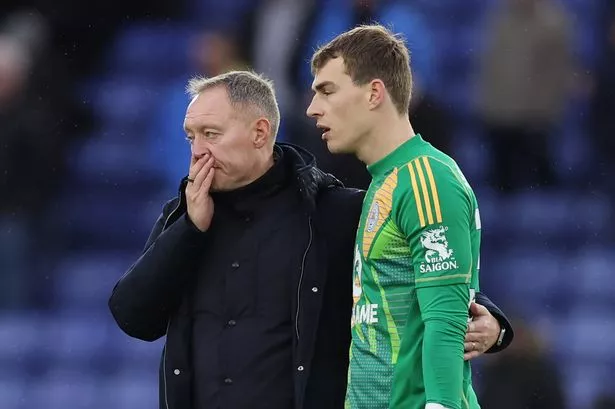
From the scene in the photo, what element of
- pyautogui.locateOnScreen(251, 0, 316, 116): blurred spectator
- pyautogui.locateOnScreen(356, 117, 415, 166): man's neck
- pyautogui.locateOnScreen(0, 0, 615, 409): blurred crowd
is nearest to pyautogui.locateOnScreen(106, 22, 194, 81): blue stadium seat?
pyautogui.locateOnScreen(0, 0, 615, 409): blurred crowd

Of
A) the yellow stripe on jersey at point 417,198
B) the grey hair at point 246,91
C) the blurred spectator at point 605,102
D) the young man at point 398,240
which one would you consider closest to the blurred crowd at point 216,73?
the blurred spectator at point 605,102

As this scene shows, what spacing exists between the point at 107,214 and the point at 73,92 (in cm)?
66

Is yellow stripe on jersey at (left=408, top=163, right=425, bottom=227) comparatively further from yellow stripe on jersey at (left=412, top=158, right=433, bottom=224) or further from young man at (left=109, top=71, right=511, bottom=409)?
young man at (left=109, top=71, right=511, bottom=409)

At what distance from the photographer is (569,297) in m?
6.86

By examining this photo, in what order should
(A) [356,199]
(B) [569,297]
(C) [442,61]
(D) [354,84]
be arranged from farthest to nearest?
(C) [442,61] < (B) [569,297] < (A) [356,199] < (D) [354,84]

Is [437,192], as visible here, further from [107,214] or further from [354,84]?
[107,214]

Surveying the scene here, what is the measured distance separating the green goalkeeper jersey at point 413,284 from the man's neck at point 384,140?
23mm

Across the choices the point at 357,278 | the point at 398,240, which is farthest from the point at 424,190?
→ the point at 357,278

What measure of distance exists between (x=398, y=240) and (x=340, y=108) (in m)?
0.37

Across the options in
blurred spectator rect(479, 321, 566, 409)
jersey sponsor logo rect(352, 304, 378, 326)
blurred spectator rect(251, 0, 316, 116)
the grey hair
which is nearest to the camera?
jersey sponsor logo rect(352, 304, 378, 326)

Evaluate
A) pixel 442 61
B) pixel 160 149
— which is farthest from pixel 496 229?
pixel 160 149

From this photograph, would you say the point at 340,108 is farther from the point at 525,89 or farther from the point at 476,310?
the point at 525,89

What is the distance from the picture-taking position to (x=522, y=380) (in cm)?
633

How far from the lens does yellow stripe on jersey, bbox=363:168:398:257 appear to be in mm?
3119
